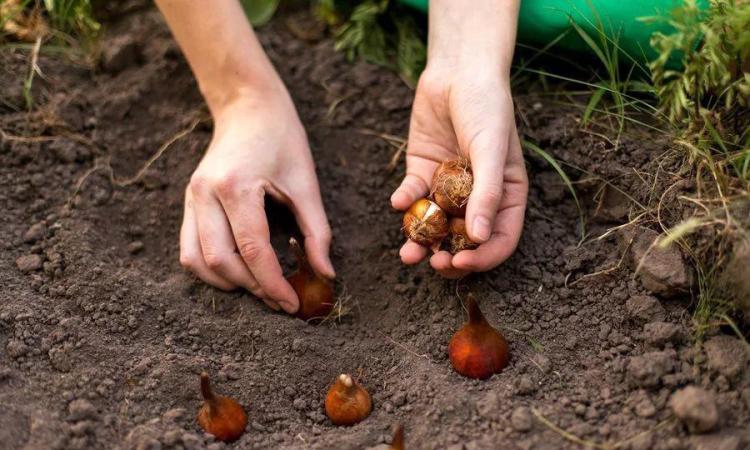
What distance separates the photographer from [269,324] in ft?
6.50

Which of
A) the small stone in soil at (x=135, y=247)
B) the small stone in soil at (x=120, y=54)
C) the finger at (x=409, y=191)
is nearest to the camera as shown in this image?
the finger at (x=409, y=191)

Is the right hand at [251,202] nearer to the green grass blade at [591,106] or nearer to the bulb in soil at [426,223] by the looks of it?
the bulb in soil at [426,223]

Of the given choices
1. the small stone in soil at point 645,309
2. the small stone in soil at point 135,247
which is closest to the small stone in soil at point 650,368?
the small stone in soil at point 645,309

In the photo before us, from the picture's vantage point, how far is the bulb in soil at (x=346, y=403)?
5.80ft

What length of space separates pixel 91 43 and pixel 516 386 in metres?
1.84

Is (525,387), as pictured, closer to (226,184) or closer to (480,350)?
(480,350)

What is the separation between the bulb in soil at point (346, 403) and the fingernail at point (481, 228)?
428 millimetres

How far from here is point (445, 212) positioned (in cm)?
194

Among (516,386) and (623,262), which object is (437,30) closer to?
(623,262)

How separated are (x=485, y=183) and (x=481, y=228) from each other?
0.34 feet

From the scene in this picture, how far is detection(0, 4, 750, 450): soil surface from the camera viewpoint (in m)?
1.68

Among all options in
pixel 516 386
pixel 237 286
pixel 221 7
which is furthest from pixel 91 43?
pixel 516 386

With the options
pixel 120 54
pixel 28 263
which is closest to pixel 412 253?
pixel 28 263

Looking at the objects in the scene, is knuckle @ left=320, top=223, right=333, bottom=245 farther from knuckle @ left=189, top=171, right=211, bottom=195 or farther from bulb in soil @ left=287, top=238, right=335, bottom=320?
knuckle @ left=189, top=171, right=211, bottom=195
